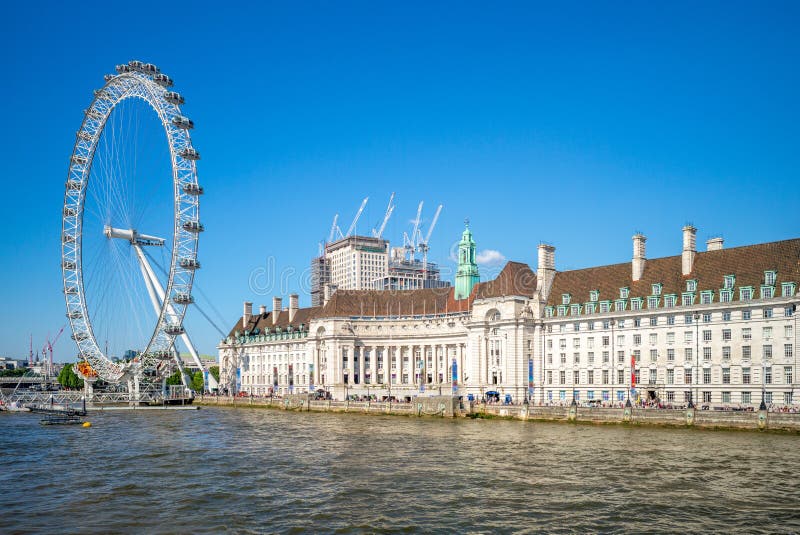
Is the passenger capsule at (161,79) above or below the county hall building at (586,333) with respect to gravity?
above

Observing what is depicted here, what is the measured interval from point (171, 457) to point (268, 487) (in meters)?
15.9

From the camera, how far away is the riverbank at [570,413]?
66.6 meters

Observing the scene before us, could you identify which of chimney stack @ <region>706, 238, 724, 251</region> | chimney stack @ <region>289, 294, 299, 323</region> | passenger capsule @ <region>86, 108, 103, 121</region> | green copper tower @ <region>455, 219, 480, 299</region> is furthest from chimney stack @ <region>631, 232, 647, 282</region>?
chimney stack @ <region>289, 294, 299, 323</region>

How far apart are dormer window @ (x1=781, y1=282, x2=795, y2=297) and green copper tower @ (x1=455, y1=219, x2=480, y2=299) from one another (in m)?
63.3

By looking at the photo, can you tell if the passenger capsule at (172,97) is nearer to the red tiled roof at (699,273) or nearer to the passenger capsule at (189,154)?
the passenger capsule at (189,154)

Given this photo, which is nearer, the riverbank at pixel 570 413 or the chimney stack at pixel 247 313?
the riverbank at pixel 570 413

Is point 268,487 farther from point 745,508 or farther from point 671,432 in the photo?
point 671,432

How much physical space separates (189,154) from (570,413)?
55.9 meters

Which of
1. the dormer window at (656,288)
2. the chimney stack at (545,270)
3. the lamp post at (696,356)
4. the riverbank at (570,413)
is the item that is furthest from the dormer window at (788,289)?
the chimney stack at (545,270)

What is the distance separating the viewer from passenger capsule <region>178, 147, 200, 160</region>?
10244cm

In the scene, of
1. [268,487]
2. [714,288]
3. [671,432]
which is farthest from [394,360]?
[268,487]

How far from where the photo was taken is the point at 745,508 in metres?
37.3

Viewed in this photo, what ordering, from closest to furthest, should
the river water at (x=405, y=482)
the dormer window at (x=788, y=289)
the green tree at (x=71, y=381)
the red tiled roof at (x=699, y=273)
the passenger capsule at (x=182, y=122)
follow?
1. the river water at (x=405, y=482)
2. the dormer window at (x=788, y=289)
3. the red tiled roof at (x=699, y=273)
4. the passenger capsule at (x=182, y=122)
5. the green tree at (x=71, y=381)

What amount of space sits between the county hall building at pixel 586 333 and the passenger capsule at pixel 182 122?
43867 millimetres
